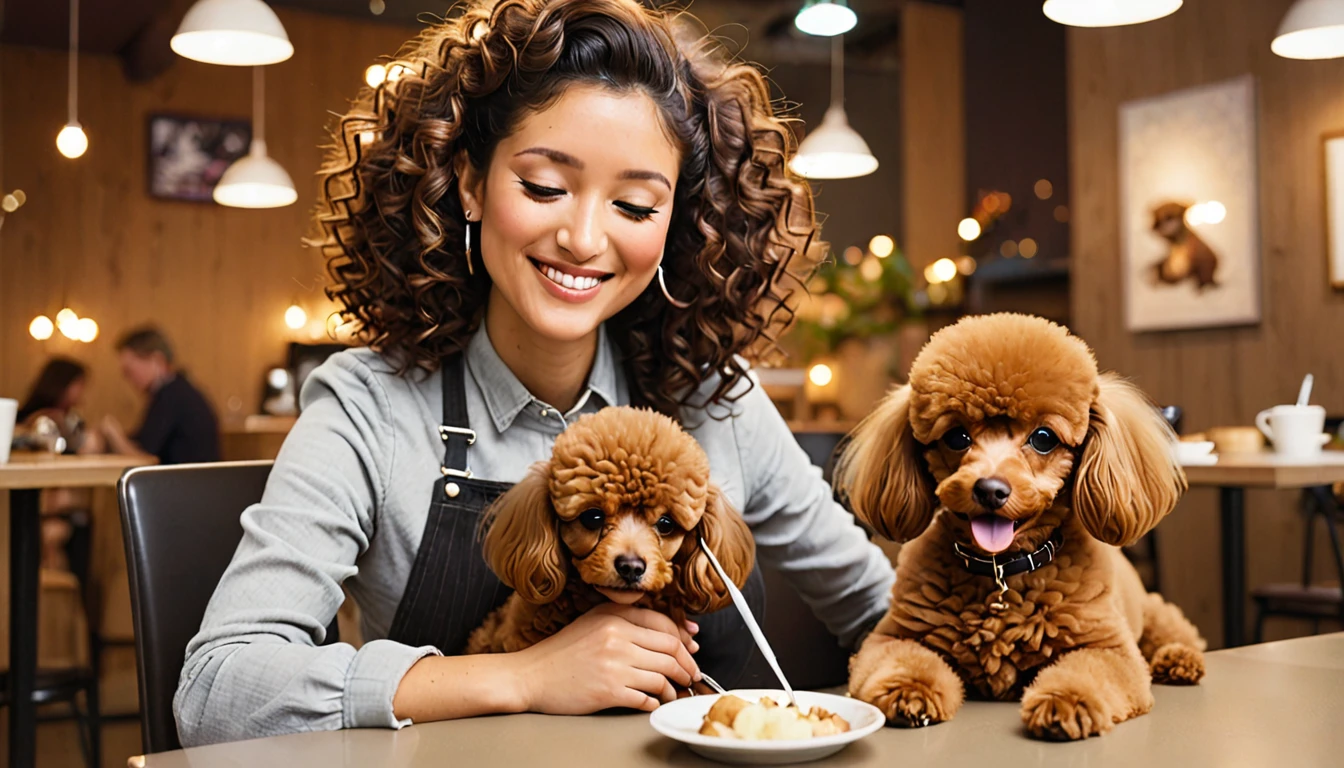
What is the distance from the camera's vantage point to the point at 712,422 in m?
1.65

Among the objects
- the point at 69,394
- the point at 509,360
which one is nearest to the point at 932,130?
the point at 69,394

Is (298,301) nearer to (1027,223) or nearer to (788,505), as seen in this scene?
(1027,223)

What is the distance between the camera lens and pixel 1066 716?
3.05 ft

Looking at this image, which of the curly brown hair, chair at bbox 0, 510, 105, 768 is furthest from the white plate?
chair at bbox 0, 510, 105, 768

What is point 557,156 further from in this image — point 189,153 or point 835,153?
point 189,153

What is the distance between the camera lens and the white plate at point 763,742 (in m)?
0.84

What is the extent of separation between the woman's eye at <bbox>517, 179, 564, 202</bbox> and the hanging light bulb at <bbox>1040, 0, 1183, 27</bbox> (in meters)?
2.90

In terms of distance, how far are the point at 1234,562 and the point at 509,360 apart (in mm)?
2856

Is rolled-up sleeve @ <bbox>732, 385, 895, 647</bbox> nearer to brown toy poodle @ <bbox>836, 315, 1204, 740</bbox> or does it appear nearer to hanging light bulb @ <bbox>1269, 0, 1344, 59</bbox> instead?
brown toy poodle @ <bbox>836, 315, 1204, 740</bbox>

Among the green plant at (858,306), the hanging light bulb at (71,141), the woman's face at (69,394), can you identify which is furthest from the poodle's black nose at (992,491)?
the green plant at (858,306)

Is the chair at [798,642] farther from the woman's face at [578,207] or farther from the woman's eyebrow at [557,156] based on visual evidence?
the woman's eyebrow at [557,156]

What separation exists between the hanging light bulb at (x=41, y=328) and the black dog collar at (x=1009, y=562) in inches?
367

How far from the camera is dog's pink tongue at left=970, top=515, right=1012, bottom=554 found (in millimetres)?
1018

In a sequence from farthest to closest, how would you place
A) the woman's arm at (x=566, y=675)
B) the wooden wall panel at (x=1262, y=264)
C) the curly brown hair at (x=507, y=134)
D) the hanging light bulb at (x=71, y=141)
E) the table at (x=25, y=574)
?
the hanging light bulb at (x=71, y=141) < the wooden wall panel at (x=1262, y=264) < the table at (x=25, y=574) < the curly brown hair at (x=507, y=134) < the woman's arm at (x=566, y=675)
